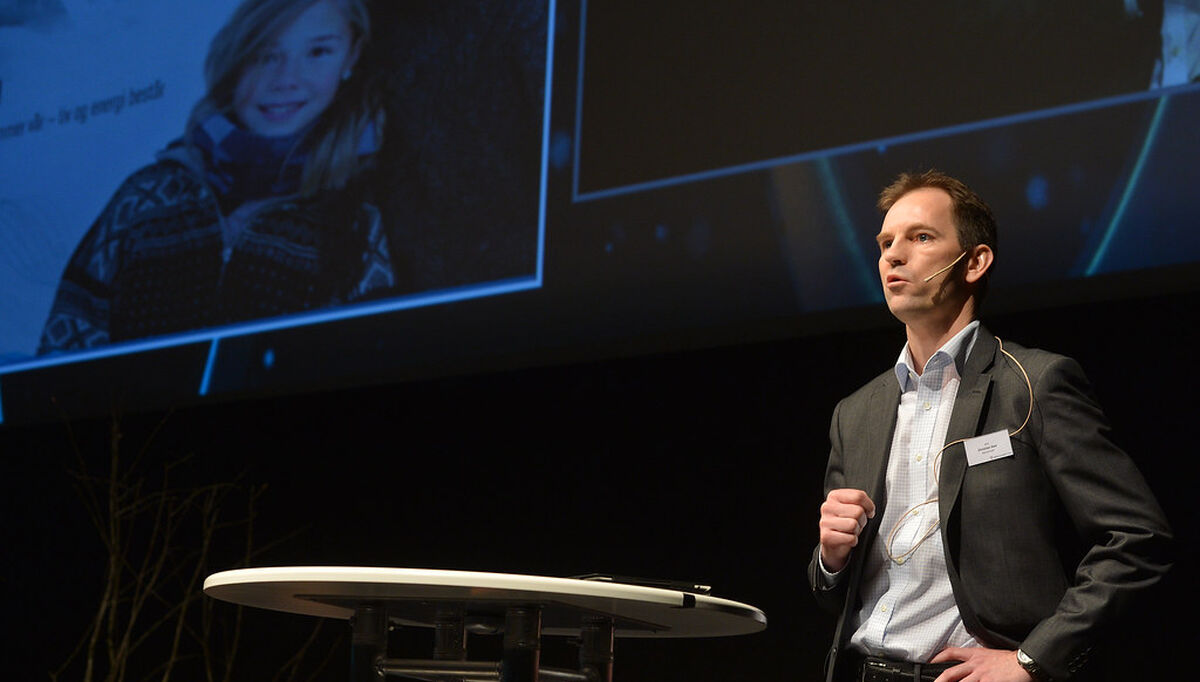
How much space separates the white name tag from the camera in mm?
1469

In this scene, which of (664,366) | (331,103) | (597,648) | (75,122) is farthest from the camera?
(75,122)

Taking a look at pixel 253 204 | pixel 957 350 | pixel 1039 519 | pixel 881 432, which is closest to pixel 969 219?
pixel 957 350

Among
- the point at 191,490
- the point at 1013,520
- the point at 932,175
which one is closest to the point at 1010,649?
the point at 1013,520

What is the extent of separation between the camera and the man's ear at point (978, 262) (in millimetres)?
1635

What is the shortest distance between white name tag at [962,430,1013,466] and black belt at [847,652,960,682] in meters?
0.24

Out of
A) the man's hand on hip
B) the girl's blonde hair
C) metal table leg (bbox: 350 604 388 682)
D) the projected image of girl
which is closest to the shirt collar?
the man's hand on hip

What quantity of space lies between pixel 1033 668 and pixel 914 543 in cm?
23

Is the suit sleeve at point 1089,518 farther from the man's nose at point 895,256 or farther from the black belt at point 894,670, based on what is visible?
the man's nose at point 895,256

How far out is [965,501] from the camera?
1.48 m

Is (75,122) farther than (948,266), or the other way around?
(75,122)

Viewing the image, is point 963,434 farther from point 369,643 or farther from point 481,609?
point 369,643

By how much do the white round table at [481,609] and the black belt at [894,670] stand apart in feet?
0.44

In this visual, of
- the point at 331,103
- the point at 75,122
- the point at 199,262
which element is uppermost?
the point at 75,122

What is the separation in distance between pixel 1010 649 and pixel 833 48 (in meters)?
1.65
